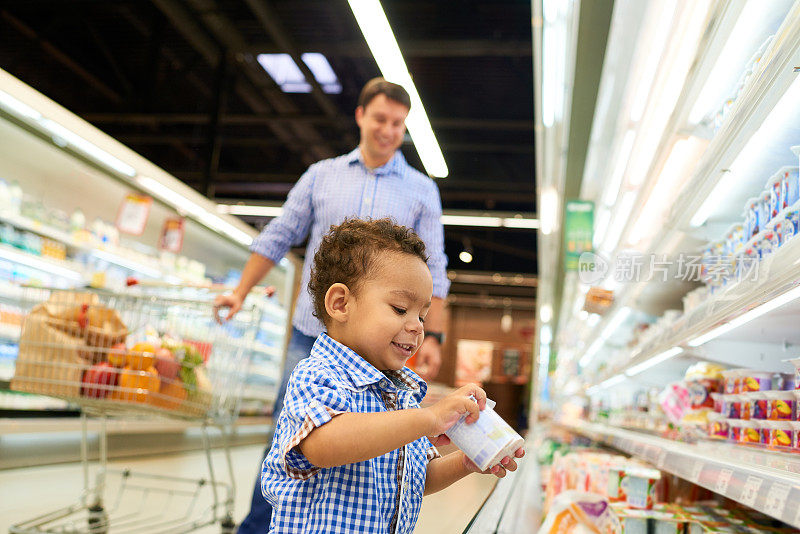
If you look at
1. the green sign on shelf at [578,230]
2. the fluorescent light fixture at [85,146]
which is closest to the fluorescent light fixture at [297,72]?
the green sign on shelf at [578,230]

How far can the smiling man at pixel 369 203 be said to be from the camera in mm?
2291

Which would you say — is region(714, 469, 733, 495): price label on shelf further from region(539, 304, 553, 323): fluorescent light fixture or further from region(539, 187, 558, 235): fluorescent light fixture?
region(539, 304, 553, 323): fluorescent light fixture

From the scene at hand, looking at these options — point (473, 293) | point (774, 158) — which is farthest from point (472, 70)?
point (473, 293)

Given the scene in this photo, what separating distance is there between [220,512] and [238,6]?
232 inches

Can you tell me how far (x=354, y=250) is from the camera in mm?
1211

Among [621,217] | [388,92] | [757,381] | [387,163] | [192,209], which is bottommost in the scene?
[757,381]

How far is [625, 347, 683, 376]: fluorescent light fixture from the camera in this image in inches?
90.2

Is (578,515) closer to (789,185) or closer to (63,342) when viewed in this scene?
(789,185)

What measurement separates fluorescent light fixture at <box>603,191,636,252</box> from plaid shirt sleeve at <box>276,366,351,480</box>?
258cm

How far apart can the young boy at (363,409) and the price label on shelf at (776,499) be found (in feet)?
1.29

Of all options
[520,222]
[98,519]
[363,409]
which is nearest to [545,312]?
[520,222]

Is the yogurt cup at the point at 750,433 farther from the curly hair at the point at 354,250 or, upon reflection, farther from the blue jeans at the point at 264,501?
the blue jeans at the point at 264,501

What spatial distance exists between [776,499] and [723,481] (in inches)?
11.1

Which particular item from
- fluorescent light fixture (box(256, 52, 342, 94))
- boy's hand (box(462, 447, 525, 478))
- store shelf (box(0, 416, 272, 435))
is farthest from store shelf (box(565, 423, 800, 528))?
fluorescent light fixture (box(256, 52, 342, 94))
